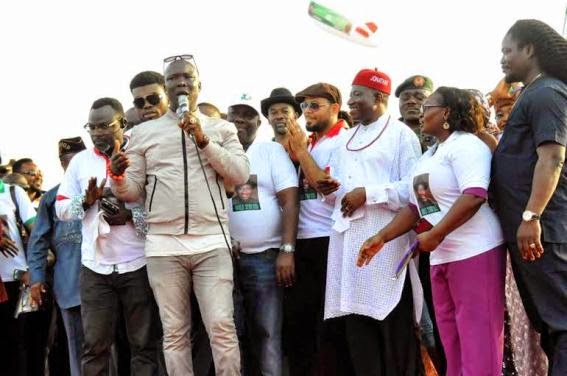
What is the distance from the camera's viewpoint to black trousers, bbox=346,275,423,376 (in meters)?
4.87

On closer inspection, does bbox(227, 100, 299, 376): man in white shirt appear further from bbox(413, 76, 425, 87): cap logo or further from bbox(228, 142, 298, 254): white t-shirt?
bbox(413, 76, 425, 87): cap logo

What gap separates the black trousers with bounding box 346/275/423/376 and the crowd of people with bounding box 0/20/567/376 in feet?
0.04

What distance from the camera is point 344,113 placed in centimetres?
679

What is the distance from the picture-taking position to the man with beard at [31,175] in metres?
8.38

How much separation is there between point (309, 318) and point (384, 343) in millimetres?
732

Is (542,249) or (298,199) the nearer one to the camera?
(542,249)

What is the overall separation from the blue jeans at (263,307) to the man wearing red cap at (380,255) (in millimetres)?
512

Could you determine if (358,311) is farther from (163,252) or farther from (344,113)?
(344,113)

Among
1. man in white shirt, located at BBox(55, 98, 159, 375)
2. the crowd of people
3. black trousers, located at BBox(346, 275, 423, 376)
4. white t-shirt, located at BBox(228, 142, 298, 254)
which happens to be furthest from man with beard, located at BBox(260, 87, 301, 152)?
black trousers, located at BBox(346, 275, 423, 376)

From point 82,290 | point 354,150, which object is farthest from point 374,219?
point 82,290

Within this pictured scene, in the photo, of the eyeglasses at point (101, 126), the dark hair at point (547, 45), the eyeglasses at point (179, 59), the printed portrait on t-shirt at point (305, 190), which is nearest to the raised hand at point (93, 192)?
the eyeglasses at point (101, 126)

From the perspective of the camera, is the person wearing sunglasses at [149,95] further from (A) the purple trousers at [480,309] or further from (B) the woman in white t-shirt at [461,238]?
(A) the purple trousers at [480,309]

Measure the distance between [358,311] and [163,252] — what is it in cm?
129

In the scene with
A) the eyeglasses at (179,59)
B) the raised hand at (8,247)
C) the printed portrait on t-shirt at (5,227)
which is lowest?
the raised hand at (8,247)
